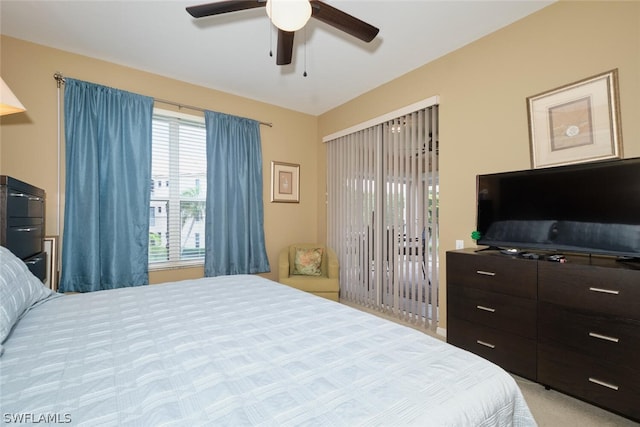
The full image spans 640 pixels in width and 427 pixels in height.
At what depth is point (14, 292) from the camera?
1.35 m

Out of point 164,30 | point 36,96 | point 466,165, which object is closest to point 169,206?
point 36,96

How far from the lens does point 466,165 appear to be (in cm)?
274

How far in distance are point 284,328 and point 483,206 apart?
6.62 feet

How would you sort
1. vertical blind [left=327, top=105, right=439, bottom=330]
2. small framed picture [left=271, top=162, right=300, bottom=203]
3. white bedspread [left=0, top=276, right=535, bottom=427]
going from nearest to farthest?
white bedspread [left=0, top=276, right=535, bottom=427]
vertical blind [left=327, top=105, right=439, bottom=330]
small framed picture [left=271, top=162, right=300, bottom=203]

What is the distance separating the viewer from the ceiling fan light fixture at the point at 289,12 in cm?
146

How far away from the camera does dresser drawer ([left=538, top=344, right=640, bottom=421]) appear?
154cm

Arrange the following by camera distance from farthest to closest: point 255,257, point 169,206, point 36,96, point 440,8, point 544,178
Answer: point 255,257 → point 169,206 → point 36,96 → point 440,8 → point 544,178

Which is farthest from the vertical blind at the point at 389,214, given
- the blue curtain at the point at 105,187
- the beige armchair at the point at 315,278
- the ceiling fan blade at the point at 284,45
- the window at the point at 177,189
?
the blue curtain at the point at 105,187

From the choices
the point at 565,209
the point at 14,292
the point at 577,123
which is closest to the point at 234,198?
the point at 14,292

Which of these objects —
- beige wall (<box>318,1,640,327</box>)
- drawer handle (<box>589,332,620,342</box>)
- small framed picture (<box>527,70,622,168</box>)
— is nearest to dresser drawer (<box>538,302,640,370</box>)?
drawer handle (<box>589,332,620,342</box>)

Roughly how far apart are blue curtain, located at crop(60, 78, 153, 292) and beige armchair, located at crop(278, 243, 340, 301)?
156 cm

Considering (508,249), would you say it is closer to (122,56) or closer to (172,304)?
(172,304)

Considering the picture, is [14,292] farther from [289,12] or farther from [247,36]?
[247,36]

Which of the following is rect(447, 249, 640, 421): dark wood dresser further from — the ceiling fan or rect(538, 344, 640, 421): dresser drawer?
the ceiling fan
